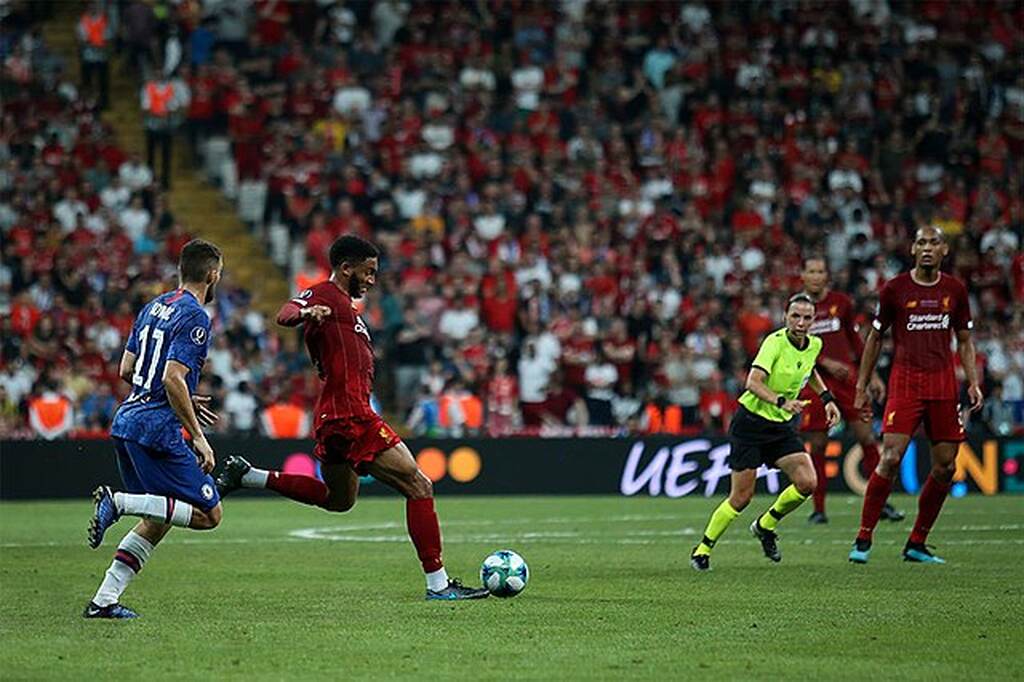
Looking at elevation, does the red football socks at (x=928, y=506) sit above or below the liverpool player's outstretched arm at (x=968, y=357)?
below

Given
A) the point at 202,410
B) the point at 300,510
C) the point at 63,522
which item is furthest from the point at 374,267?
the point at 300,510

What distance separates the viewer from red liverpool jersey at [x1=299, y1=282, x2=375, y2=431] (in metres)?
11.9

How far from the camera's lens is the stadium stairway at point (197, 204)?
99.8ft

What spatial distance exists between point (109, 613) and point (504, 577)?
2.56m

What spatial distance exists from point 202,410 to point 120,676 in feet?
9.44

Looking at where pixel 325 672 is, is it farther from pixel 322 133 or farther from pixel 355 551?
pixel 322 133

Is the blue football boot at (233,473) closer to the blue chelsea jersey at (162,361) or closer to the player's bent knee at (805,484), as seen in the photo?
the blue chelsea jersey at (162,361)

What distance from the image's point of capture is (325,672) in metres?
8.84

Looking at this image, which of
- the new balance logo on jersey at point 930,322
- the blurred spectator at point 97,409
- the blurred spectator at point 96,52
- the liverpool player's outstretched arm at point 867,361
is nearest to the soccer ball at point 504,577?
the liverpool player's outstretched arm at point 867,361

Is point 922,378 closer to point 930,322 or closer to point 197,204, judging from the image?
point 930,322

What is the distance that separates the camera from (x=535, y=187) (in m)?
30.1

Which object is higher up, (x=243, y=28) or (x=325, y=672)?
(x=243, y=28)

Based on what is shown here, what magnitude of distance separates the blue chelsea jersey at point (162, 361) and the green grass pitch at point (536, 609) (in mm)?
1082

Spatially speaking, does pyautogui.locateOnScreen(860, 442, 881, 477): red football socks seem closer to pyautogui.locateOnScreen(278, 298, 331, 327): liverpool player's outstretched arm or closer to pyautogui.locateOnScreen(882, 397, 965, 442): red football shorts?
pyautogui.locateOnScreen(882, 397, 965, 442): red football shorts
